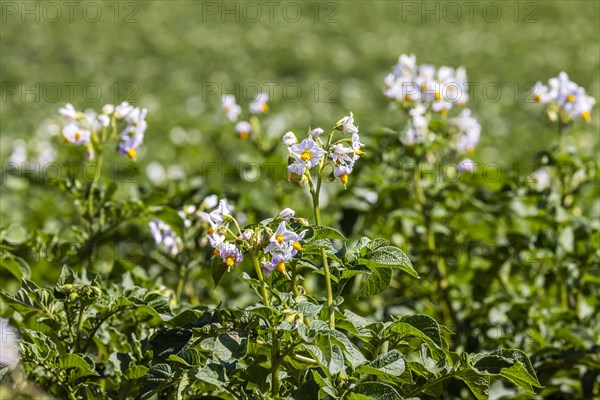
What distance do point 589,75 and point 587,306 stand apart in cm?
986

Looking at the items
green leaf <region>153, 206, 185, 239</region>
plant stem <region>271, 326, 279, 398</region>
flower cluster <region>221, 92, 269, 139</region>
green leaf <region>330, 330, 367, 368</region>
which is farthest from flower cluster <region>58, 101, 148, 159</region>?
green leaf <region>330, 330, 367, 368</region>

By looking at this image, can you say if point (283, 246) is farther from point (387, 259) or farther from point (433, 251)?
point (433, 251)

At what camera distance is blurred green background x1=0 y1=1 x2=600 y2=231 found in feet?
26.8

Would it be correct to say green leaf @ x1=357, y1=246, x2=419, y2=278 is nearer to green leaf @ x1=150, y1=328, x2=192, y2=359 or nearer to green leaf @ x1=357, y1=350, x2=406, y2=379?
green leaf @ x1=357, y1=350, x2=406, y2=379

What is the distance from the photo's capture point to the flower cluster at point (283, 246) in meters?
2.06

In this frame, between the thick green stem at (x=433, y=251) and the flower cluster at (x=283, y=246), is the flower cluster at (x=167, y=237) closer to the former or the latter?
the thick green stem at (x=433, y=251)

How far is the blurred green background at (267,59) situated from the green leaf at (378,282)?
11.8 feet

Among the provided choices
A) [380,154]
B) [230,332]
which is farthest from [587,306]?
[230,332]

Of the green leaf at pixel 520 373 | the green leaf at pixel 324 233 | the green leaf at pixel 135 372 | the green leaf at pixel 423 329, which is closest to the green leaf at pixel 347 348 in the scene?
the green leaf at pixel 423 329

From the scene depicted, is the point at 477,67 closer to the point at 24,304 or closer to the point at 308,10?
the point at 308,10

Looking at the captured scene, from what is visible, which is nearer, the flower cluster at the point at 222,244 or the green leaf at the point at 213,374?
the green leaf at the point at 213,374

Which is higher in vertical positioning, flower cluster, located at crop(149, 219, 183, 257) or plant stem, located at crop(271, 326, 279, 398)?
plant stem, located at crop(271, 326, 279, 398)

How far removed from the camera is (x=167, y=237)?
3.17 meters

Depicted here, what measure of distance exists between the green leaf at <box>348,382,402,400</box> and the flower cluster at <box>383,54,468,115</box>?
1.66 m
